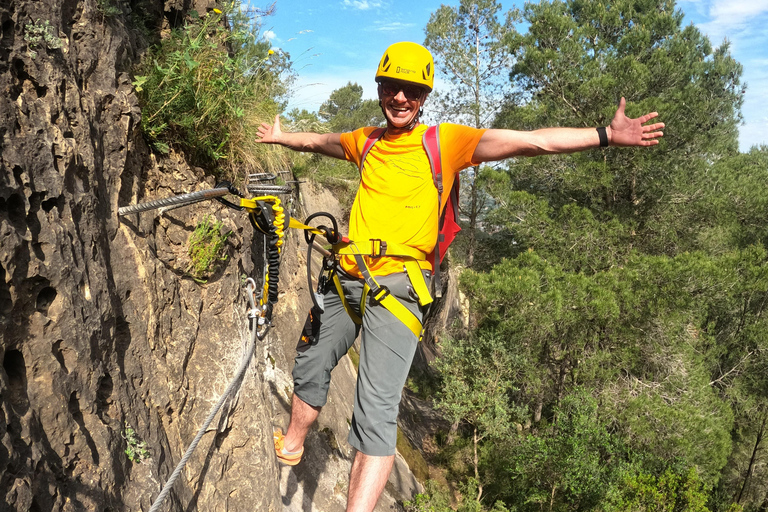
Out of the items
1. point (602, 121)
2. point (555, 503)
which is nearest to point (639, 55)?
point (602, 121)

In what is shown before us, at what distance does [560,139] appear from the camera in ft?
9.50

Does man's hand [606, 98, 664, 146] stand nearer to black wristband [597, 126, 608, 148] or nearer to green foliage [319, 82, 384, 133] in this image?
black wristband [597, 126, 608, 148]

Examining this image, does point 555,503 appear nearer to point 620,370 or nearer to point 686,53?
point 620,370

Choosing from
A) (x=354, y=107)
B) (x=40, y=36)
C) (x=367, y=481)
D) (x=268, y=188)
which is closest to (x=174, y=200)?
(x=268, y=188)

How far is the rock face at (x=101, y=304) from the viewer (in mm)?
1971

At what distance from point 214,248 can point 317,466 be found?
3.79 m

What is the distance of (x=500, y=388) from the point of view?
15.0 m

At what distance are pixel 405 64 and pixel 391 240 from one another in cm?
99

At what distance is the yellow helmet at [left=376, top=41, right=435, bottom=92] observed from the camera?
2994 mm

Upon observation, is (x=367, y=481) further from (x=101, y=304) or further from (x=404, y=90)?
(x=404, y=90)

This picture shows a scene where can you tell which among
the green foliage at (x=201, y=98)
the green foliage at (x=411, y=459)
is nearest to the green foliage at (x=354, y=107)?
the green foliage at (x=411, y=459)

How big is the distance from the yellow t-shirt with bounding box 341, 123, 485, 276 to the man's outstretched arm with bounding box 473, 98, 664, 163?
100mm

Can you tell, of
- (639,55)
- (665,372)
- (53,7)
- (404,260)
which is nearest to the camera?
(53,7)

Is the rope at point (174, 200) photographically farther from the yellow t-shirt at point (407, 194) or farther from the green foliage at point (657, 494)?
the green foliage at point (657, 494)
